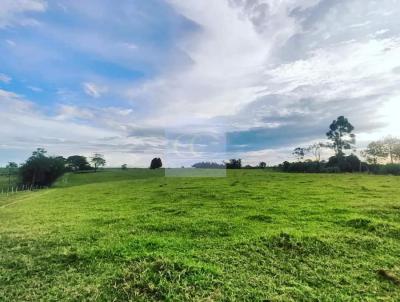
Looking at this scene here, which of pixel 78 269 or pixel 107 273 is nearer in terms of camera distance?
pixel 107 273

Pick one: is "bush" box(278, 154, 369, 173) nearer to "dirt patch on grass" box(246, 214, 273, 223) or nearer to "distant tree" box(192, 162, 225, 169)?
"distant tree" box(192, 162, 225, 169)

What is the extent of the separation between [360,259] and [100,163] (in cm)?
8594

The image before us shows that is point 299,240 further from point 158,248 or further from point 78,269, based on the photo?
point 78,269

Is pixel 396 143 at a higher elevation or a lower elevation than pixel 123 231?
higher

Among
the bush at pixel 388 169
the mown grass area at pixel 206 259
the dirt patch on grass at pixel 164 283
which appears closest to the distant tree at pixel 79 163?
the bush at pixel 388 169

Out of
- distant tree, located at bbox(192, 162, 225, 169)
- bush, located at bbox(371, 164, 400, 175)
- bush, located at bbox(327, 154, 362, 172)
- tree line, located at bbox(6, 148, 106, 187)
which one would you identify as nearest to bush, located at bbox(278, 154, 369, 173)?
bush, located at bbox(327, 154, 362, 172)

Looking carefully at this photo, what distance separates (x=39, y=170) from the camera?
165 feet

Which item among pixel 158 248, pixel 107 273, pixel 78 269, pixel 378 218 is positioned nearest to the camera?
pixel 107 273

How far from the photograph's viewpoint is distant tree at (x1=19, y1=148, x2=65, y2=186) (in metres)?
50.3

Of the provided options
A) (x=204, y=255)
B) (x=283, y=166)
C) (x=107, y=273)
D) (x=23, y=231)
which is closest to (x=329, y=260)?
(x=204, y=255)

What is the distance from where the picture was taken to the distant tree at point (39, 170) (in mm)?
50344

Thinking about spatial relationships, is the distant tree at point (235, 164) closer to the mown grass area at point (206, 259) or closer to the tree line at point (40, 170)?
the tree line at point (40, 170)

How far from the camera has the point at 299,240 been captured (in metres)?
7.05

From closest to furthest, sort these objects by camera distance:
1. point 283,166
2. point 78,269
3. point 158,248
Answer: point 78,269, point 158,248, point 283,166
